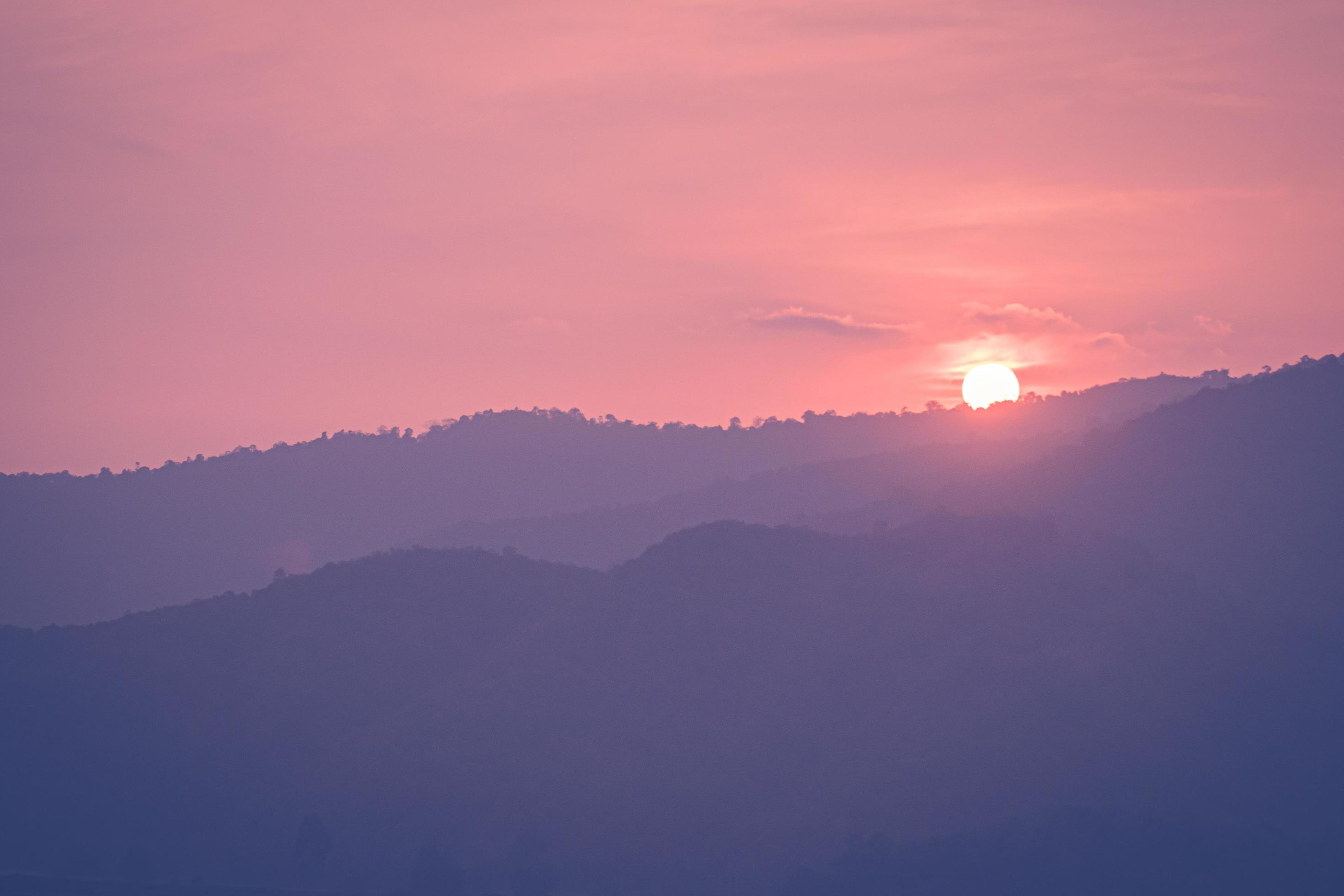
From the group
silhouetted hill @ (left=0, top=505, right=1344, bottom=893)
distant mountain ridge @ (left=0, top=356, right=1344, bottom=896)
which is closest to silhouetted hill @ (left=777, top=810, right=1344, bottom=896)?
distant mountain ridge @ (left=0, top=356, right=1344, bottom=896)

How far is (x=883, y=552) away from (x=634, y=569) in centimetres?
2610

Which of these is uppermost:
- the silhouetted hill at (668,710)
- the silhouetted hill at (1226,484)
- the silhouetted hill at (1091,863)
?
the silhouetted hill at (1226,484)

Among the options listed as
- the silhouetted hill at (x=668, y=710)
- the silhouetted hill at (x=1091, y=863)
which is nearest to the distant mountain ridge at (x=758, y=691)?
the silhouetted hill at (x=668, y=710)

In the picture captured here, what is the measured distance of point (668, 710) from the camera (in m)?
146

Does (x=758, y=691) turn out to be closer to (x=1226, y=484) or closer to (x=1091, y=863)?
(x=1091, y=863)

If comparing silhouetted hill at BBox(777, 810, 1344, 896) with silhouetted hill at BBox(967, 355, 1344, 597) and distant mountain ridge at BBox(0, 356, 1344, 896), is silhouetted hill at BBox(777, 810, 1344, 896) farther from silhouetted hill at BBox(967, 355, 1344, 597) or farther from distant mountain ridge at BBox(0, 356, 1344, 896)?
silhouetted hill at BBox(967, 355, 1344, 597)

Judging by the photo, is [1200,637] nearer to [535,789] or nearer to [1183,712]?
[1183,712]

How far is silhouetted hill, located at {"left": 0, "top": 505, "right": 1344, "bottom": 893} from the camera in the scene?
12575cm

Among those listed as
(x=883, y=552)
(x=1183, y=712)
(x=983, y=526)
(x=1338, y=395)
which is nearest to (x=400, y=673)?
(x=883, y=552)

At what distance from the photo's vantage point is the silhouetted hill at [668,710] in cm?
12575

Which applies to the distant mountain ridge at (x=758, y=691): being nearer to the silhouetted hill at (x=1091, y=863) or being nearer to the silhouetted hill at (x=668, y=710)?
the silhouetted hill at (x=668, y=710)

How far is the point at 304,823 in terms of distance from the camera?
13300 centimetres

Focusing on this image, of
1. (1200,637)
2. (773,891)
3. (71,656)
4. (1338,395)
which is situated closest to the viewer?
(773,891)

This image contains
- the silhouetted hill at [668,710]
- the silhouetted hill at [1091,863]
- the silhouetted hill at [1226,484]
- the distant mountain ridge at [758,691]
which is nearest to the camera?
the silhouetted hill at [1091,863]
